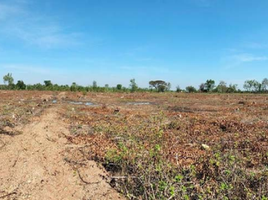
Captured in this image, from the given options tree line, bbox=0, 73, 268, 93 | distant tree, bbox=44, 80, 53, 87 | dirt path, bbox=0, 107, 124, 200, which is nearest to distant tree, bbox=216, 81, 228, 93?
tree line, bbox=0, 73, 268, 93

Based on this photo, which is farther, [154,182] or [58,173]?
[58,173]

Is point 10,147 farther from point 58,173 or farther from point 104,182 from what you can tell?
point 104,182

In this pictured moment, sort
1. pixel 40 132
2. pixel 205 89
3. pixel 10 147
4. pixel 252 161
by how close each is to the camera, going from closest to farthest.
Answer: pixel 252 161 → pixel 10 147 → pixel 40 132 → pixel 205 89

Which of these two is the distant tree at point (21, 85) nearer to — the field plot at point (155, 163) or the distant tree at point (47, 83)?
the distant tree at point (47, 83)

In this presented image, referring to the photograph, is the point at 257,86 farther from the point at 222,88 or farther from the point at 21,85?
the point at 21,85

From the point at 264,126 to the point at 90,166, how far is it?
653cm

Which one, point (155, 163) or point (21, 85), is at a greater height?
point (21, 85)

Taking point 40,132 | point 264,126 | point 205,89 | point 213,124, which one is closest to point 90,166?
point 40,132

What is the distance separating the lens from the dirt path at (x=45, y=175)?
337 cm

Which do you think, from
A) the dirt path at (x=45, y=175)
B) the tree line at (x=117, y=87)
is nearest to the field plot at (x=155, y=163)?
the dirt path at (x=45, y=175)

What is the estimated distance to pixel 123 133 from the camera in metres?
6.87

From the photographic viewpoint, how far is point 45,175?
3891 mm

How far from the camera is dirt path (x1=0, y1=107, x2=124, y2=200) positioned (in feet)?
11.1

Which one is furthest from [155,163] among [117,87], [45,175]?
[117,87]
